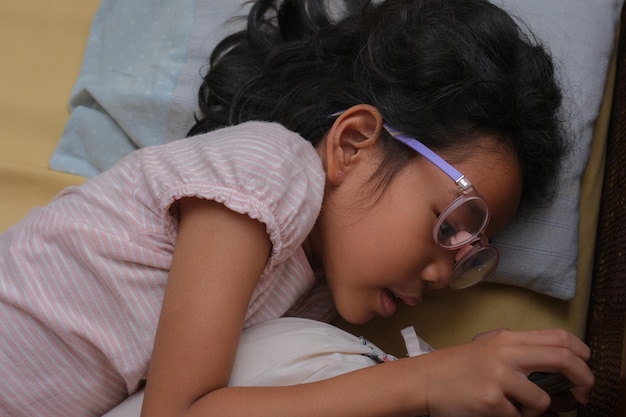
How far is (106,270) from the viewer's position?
0.93 meters

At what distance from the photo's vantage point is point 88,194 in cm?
99

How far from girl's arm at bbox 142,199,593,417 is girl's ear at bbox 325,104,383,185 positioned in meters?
0.17

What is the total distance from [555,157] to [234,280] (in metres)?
0.53

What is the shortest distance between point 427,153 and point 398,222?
10cm

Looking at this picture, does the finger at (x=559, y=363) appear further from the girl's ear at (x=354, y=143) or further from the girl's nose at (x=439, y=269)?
the girl's ear at (x=354, y=143)

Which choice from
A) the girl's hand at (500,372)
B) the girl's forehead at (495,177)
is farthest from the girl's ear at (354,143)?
the girl's hand at (500,372)

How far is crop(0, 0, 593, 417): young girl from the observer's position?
82cm

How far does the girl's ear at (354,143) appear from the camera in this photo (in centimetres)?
96

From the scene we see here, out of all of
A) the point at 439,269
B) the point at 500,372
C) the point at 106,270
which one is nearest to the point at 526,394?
the point at 500,372

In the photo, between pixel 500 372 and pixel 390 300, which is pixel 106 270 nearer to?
pixel 390 300

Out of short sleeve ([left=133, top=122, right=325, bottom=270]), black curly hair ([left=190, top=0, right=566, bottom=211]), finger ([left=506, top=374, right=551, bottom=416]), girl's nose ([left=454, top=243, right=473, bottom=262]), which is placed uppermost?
black curly hair ([left=190, top=0, right=566, bottom=211])

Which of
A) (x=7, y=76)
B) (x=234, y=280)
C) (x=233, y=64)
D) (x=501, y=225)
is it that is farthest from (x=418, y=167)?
(x=7, y=76)

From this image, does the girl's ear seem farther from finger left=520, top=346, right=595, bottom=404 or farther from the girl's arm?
finger left=520, top=346, right=595, bottom=404

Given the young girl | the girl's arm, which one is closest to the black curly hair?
the young girl
